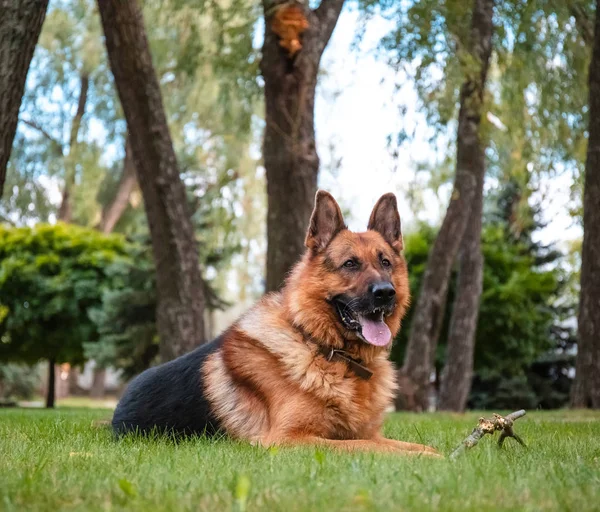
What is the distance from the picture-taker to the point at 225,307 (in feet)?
66.8

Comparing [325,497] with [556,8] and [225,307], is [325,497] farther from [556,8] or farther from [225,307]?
[225,307]

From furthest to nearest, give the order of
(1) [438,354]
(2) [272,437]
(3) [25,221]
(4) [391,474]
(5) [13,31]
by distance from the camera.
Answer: (3) [25,221] < (1) [438,354] < (5) [13,31] < (2) [272,437] < (4) [391,474]

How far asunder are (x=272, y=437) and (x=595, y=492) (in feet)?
7.94

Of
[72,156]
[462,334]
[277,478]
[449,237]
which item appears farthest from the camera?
[72,156]

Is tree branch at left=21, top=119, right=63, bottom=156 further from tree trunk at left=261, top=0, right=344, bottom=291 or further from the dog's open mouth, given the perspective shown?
the dog's open mouth

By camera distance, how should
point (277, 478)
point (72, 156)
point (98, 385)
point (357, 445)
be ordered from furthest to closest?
point (98, 385), point (72, 156), point (357, 445), point (277, 478)

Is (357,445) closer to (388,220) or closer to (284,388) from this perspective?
(284,388)

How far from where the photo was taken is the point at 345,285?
5.73m

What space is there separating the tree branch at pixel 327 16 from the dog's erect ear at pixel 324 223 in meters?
6.47

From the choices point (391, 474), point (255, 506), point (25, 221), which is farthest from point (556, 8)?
point (25, 221)

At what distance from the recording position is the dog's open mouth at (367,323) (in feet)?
18.6

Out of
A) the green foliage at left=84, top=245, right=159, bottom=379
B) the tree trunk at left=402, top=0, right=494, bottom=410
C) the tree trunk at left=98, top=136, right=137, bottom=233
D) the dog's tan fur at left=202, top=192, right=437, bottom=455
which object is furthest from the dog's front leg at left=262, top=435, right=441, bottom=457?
the tree trunk at left=98, top=136, right=137, bottom=233

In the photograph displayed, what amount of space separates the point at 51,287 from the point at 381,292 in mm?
14351

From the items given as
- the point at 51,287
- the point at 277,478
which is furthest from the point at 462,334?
the point at 277,478
